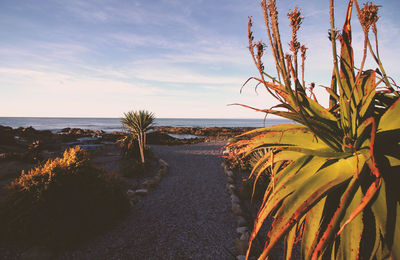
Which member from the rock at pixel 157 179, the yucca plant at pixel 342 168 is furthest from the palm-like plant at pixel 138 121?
the yucca plant at pixel 342 168

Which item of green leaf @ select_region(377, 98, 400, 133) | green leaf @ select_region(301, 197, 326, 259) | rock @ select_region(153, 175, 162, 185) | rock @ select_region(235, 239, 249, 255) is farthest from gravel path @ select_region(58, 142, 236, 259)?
green leaf @ select_region(377, 98, 400, 133)

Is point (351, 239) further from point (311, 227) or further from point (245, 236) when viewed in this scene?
point (245, 236)

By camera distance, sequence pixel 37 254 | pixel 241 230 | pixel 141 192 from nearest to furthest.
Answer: pixel 37 254
pixel 241 230
pixel 141 192

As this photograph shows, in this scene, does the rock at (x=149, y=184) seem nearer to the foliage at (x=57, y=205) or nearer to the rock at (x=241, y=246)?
the foliage at (x=57, y=205)

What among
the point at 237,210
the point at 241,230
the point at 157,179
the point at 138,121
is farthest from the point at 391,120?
the point at 138,121

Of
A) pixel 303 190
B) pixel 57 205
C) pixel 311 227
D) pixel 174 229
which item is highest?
pixel 303 190

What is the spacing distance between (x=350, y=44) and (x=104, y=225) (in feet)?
14.9

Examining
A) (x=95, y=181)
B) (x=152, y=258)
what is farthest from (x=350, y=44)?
(x=95, y=181)

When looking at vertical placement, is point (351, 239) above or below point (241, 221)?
above

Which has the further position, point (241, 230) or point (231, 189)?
point (231, 189)

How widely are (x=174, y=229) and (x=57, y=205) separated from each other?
209 cm

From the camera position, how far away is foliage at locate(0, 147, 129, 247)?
10.8ft

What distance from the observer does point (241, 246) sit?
349 centimetres

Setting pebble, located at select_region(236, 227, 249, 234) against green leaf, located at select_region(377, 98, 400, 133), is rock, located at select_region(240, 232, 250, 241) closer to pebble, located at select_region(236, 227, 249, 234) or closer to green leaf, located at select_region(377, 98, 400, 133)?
pebble, located at select_region(236, 227, 249, 234)
